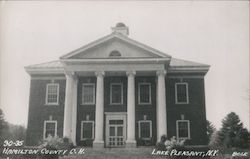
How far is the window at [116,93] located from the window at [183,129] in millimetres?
5466

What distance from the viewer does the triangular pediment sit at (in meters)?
34.1

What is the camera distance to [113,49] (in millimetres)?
34719

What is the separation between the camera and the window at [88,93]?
36.1 meters

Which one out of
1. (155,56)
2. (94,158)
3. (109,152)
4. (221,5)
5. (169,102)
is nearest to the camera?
(221,5)

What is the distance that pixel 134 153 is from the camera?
2959 centimetres

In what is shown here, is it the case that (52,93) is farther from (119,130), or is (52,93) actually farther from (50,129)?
(119,130)

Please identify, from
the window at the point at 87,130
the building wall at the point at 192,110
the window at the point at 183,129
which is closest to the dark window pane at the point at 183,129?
the window at the point at 183,129

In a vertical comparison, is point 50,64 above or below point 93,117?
above

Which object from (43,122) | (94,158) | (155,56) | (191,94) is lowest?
(94,158)

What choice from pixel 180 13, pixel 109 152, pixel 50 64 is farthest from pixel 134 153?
pixel 50 64

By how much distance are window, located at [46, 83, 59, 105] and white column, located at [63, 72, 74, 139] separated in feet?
9.53

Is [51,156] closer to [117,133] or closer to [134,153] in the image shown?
[134,153]

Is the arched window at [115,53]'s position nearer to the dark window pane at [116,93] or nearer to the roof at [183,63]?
the dark window pane at [116,93]

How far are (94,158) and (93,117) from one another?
828cm
